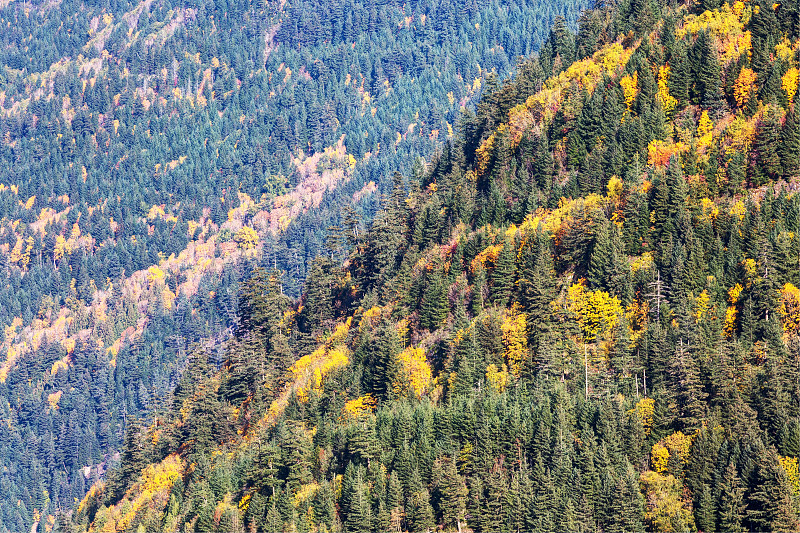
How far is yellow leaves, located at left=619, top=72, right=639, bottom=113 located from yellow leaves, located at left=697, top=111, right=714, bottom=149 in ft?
34.3

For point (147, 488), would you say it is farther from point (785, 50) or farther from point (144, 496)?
point (785, 50)

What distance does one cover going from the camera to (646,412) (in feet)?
364

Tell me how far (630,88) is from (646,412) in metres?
49.9

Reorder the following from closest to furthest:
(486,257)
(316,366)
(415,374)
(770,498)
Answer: (770,498) < (415,374) < (486,257) < (316,366)

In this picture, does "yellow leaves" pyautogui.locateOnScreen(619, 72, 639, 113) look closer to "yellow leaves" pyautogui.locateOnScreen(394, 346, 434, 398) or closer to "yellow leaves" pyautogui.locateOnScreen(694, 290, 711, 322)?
"yellow leaves" pyautogui.locateOnScreen(694, 290, 711, 322)

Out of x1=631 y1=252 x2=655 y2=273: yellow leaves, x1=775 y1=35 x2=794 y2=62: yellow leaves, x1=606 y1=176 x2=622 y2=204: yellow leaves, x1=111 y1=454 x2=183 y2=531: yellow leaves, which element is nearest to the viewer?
x1=631 y1=252 x2=655 y2=273: yellow leaves

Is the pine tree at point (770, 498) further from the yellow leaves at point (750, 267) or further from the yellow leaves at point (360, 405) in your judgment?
the yellow leaves at point (360, 405)

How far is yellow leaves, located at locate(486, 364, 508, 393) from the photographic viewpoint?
398 feet

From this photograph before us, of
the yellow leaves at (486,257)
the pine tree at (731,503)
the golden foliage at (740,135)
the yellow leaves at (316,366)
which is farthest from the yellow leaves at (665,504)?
the yellow leaves at (316,366)

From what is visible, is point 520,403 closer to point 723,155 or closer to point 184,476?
point 723,155

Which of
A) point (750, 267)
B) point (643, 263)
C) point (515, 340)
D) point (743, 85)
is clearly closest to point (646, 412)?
point (515, 340)

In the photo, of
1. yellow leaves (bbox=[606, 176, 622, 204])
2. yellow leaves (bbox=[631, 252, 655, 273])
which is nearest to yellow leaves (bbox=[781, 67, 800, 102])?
yellow leaves (bbox=[606, 176, 622, 204])

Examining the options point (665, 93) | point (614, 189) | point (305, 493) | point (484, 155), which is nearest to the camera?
point (305, 493)

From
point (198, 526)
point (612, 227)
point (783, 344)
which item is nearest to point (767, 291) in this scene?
point (783, 344)
